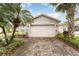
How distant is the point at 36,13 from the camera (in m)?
4.09

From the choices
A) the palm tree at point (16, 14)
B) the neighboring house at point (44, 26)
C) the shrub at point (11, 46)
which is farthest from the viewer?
the neighboring house at point (44, 26)

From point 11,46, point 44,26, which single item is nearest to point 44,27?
point 44,26

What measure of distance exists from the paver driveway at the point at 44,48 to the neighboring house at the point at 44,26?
0.12 m

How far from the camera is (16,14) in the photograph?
13.3ft

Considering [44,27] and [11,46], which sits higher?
[44,27]

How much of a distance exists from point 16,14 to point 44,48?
2.86 feet

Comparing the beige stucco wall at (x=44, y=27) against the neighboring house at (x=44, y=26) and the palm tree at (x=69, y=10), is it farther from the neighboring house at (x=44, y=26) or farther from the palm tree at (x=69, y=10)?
the palm tree at (x=69, y=10)

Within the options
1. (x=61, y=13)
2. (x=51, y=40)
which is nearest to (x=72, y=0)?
(x=61, y=13)

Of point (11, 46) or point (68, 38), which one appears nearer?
point (11, 46)

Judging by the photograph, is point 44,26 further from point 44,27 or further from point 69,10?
point 69,10

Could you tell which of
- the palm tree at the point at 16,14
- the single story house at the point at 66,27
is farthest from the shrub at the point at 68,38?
the palm tree at the point at 16,14

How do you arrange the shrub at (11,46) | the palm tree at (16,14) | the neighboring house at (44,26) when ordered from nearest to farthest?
the shrub at (11,46) → the palm tree at (16,14) → the neighboring house at (44,26)

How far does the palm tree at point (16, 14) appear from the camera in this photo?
400 centimetres

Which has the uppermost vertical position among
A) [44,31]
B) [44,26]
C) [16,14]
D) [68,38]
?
[16,14]
